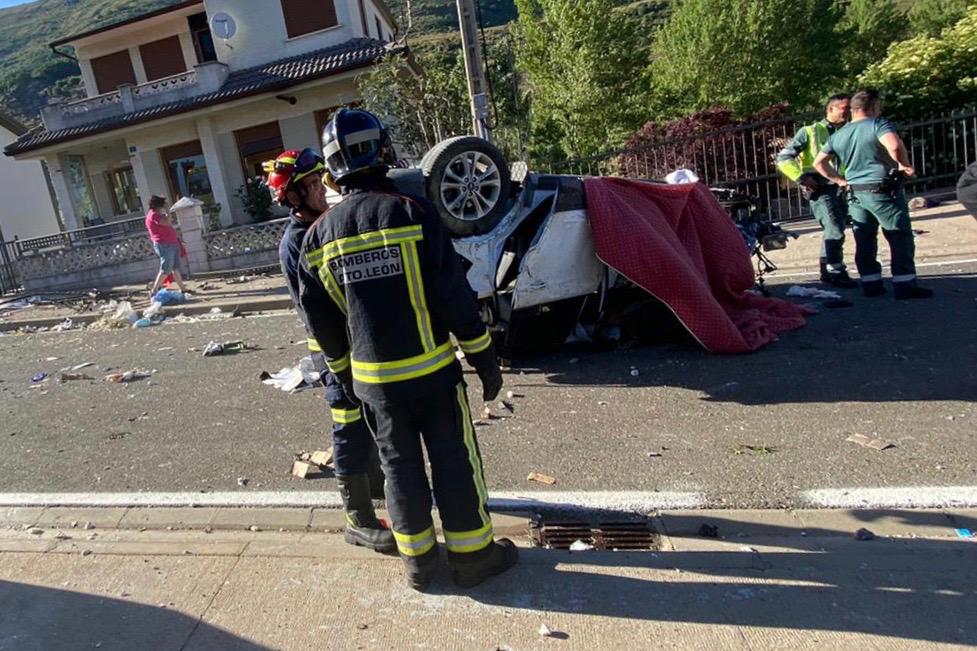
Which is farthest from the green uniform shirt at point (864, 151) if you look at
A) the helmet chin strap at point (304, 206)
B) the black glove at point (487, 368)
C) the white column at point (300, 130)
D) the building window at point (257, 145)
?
the building window at point (257, 145)

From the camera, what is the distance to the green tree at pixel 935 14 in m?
29.8

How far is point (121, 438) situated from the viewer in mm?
5297

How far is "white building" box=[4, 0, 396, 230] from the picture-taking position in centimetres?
2081

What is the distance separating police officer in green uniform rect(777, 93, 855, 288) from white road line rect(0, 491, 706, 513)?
4603mm

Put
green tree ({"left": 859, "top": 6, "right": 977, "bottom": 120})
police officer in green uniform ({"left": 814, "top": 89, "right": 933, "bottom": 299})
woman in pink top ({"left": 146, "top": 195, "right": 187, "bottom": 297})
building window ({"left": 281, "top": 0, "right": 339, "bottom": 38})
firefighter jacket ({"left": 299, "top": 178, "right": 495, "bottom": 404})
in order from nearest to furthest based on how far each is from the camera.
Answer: firefighter jacket ({"left": 299, "top": 178, "right": 495, "bottom": 404})
police officer in green uniform ({"left": 814, "top": 89, "right": 933, "bottom": 299})
green tree ({"left": 859, "top": 6, "right": 977, "bottom": 120})
woman in pink top ({"left": 146, "top": 195, "right": 187, "bottom": 297})
building window ({"left": 281, "top": 0, "right": 339, "bottom": 38})

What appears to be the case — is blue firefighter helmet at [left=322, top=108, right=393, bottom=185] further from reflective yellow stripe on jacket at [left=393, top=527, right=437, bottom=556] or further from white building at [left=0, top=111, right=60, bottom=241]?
white building at [left=0, top=111, right=60, bottom=241]

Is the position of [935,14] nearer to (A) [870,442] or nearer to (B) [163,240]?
(B) [163,240]

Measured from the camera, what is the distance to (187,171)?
23.2 m

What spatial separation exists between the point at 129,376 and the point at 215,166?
53.9 ft

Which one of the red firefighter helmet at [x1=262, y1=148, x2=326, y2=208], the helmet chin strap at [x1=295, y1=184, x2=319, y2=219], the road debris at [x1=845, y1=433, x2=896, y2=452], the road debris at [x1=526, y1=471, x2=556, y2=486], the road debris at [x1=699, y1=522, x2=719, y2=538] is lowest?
the road debris at [x1=845, y1=433, x2=896, y2=452]

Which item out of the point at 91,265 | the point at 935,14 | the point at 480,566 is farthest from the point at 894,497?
the point at 935,14

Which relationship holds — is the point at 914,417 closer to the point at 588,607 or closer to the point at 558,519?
the point at 558,519

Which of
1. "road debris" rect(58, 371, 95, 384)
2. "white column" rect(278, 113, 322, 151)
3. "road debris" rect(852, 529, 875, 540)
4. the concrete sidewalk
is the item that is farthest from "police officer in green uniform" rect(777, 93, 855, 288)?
"white column" rect(278, 113, 322, 151)

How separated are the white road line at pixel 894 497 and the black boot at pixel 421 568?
1.77 meters
